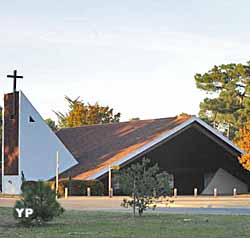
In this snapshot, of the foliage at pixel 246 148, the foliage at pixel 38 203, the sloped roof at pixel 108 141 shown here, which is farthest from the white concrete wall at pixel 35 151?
the foliage at pixel 38 203

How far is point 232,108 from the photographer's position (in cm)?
7456

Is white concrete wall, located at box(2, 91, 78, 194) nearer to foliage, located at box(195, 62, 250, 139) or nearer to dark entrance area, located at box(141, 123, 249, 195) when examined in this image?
dark entrance area, located at box(141, 123, 249, 195)

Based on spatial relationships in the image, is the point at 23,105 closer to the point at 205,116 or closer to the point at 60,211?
the point at 205,116

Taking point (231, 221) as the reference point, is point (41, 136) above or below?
above

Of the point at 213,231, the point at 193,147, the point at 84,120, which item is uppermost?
the point at 84,120

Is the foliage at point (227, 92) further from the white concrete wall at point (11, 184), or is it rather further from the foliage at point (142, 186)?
the foliage at point (142, 186)

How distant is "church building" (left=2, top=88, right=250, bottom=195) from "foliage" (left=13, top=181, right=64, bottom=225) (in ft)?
102

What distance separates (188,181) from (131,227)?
39430 mm

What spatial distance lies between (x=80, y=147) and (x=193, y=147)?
9519 millimetres

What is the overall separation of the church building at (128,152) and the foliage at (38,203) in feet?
102

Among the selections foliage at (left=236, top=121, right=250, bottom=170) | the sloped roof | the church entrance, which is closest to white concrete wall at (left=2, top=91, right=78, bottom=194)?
the sloped roof

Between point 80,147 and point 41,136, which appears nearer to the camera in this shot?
point 41,136

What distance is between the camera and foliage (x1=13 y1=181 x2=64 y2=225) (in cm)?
1870

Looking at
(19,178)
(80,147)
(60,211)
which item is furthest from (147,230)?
(80,147)
